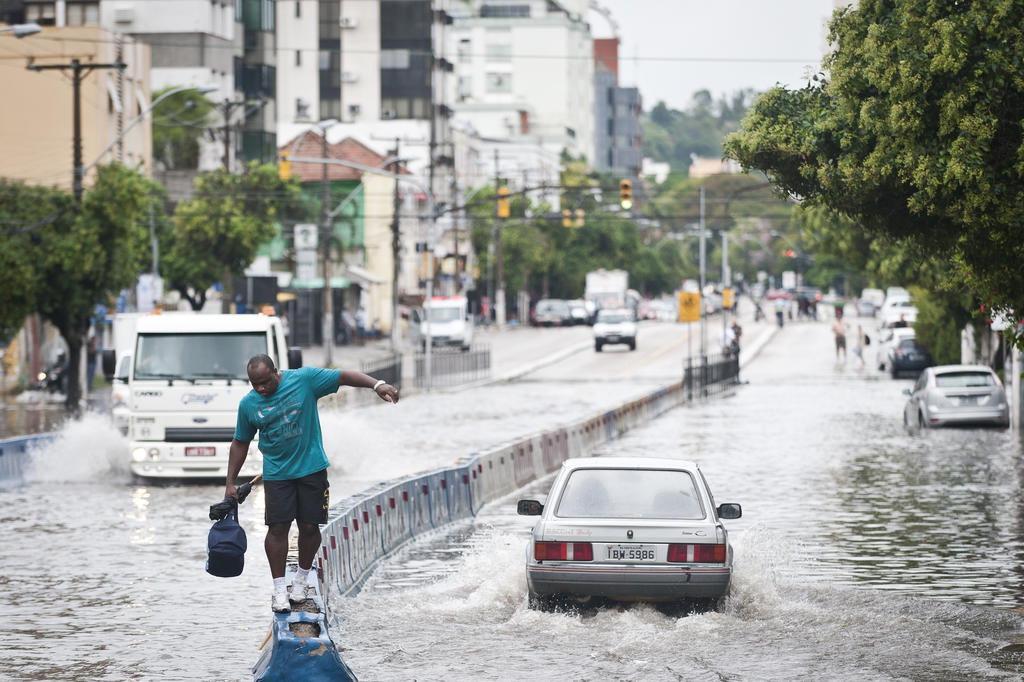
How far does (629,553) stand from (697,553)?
1.66 feet

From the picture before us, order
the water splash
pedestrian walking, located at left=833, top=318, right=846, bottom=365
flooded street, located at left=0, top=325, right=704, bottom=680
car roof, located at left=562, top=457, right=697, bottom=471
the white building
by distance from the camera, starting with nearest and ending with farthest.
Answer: flooded street, located at left=0, top=325, right=704, bottom=680 → car roof, located at left=562, top=457, right=697, bottom=471 → the water splash → pedestrian walking, located at left=833, top=318, right=846, bottom=365 → the white building

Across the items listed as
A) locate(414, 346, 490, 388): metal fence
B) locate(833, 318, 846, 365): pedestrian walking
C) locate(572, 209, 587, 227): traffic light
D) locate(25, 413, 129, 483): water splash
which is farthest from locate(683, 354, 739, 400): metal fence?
locate(25, 413, 129, 483): water splash

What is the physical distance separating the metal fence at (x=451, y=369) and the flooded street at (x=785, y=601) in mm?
30787

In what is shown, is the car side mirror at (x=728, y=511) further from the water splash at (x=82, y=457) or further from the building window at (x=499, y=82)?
the building window at (x=499, y=82)

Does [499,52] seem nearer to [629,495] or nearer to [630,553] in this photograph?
[629,495]

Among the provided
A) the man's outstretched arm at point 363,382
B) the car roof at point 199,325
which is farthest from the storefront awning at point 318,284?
the man's outstretched arm at point 363,382

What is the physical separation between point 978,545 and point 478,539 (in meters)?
5.37

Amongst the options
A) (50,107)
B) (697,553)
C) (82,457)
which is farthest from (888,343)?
(697,553)

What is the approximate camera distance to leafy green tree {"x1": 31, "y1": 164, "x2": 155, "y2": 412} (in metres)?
46.2

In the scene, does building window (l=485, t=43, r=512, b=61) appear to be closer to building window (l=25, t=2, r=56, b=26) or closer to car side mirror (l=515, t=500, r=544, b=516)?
building window (l=25, t=2, r=56, b=26)

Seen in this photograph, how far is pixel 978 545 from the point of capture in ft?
65.7

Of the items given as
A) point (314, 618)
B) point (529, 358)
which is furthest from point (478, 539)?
point (529, 358)

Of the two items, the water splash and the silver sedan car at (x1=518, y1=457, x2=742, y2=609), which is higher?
the silver sedan car at (x1=518, y1=457, x2=742, y2=609)

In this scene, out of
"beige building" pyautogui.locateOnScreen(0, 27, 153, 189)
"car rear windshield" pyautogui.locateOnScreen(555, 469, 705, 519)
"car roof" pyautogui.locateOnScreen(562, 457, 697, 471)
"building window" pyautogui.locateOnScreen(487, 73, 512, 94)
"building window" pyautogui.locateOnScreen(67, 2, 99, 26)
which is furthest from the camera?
"building window" pyautogui.locateOnScreen(487, 73, 512, 94)
